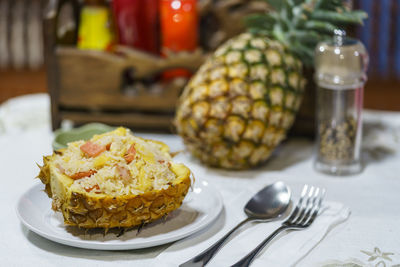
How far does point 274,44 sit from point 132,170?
52 centimetres

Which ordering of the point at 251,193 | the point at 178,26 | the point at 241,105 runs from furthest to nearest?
1. the point at 178,26
2. the point at 241,105
3. the point at 251,193

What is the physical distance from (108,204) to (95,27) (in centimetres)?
73

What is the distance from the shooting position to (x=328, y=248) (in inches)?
30.9

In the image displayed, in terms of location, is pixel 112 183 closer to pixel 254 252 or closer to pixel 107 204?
pixel 107 204

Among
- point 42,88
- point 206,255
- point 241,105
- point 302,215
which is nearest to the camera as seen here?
point 206,255

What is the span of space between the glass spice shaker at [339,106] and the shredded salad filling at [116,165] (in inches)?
→ 15.7

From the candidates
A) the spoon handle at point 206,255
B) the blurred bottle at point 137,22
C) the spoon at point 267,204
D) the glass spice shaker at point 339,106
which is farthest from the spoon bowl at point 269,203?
the blurred bottle at point 137,22

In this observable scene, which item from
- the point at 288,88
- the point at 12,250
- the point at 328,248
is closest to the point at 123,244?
the point at 12,250

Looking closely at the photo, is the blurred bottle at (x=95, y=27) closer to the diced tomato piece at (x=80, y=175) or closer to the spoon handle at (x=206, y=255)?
the diced tomato piece at (x=80, y=175)

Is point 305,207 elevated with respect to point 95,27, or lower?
lower

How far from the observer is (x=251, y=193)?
98 centimetres

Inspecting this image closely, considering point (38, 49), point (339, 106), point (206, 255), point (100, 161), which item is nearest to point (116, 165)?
point (100, 161)

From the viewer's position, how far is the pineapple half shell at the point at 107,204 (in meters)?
0.74

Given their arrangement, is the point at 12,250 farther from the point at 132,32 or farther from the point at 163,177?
the point at 132,32
